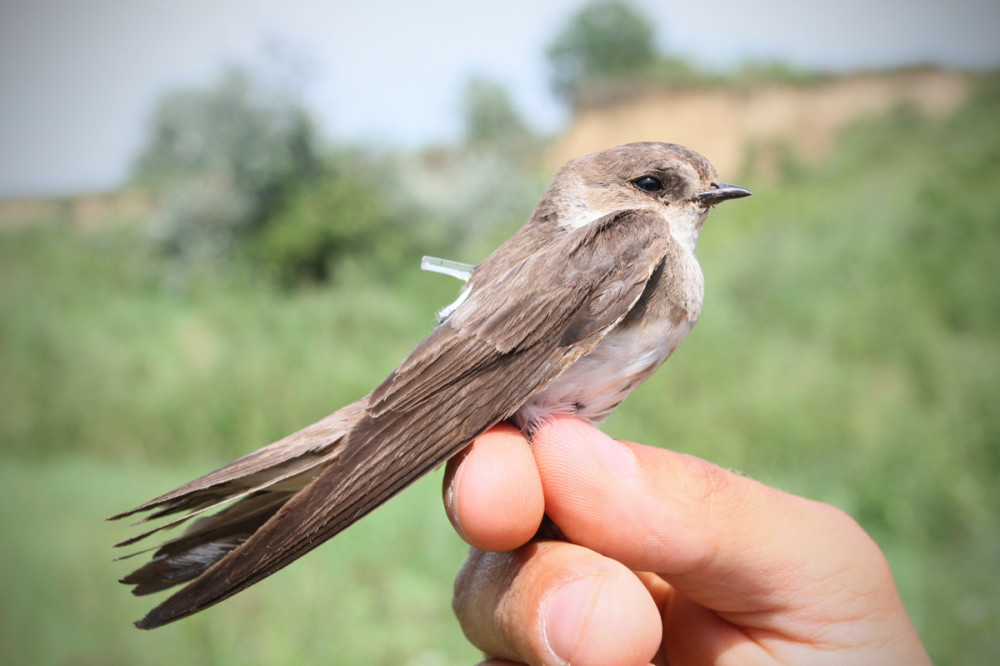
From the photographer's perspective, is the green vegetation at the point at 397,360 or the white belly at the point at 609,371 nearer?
the white belly at the point at 609,371

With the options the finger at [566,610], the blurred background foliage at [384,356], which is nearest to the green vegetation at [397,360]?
the blurred background foliage at [384,356]

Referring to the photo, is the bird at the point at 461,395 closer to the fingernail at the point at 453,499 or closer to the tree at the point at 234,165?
the fingernail at the point at 453,499

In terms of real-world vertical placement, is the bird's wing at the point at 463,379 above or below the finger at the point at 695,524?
above

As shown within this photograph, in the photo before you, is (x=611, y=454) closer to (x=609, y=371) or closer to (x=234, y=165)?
(x=609, y=371)

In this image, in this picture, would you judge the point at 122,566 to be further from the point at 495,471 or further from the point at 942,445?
the point at 942,445

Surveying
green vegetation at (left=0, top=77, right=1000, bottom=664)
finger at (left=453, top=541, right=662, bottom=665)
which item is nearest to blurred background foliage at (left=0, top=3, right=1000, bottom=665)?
green vegetation at (left=0, top=77, right=1000, bottom=664)

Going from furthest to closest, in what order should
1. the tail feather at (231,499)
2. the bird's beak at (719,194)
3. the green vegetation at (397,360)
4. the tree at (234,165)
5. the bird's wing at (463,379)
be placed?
the tree at (234,165) < the green vegetation at (397,360) < the bird's beak at (719,194) < the tail feather at (231,499) < the bird's wing at (463,379)

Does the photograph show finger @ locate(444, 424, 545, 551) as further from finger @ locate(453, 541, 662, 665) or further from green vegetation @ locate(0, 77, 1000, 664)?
green vegetation @ locate(0, 77, 1000, 664)
